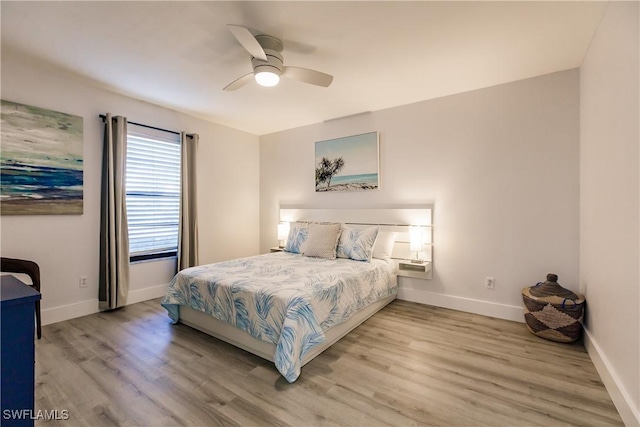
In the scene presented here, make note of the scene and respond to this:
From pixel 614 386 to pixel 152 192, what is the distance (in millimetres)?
4796

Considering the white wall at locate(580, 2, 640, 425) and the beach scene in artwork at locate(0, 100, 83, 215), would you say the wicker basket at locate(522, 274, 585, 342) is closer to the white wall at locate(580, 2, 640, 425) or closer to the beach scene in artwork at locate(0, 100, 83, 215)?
the white wall at locate(580, 2, 640, 425)

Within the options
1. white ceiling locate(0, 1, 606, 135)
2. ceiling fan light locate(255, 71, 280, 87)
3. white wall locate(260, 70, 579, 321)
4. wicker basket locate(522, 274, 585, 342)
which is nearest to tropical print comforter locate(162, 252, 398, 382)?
white wall locate(260, 70, 579, 321)

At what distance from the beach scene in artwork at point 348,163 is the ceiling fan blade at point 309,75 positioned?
1667 millimetres

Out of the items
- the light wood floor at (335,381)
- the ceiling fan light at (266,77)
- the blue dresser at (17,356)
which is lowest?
the light wood floor at (335,381)

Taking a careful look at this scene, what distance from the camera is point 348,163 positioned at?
13.9 ft

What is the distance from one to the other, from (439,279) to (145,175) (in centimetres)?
404

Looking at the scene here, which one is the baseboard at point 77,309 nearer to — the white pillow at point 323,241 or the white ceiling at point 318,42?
the white pillow at point 323,241

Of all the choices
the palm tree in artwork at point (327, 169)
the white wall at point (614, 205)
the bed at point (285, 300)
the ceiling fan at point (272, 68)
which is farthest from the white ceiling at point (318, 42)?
the bed at point (285, 300)

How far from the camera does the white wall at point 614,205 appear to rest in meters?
1.56

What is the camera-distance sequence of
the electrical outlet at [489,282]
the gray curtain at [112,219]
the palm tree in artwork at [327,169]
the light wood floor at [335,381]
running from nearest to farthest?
1. the light wood floor at [335,381]
2. the electrical outlet at [489,282]
3. the gray curtain at [112,219]
4. the palm tree in artwork at [327,169]

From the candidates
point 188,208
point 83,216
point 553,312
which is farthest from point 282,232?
point 553,312

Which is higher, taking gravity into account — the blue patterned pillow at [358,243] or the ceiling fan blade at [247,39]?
the ceiling fan blade at [247,39]

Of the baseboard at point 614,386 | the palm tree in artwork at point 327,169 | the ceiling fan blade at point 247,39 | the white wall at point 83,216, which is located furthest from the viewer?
the palm tree in artwork at point 327,169

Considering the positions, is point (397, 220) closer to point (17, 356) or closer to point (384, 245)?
point (384, 245)
